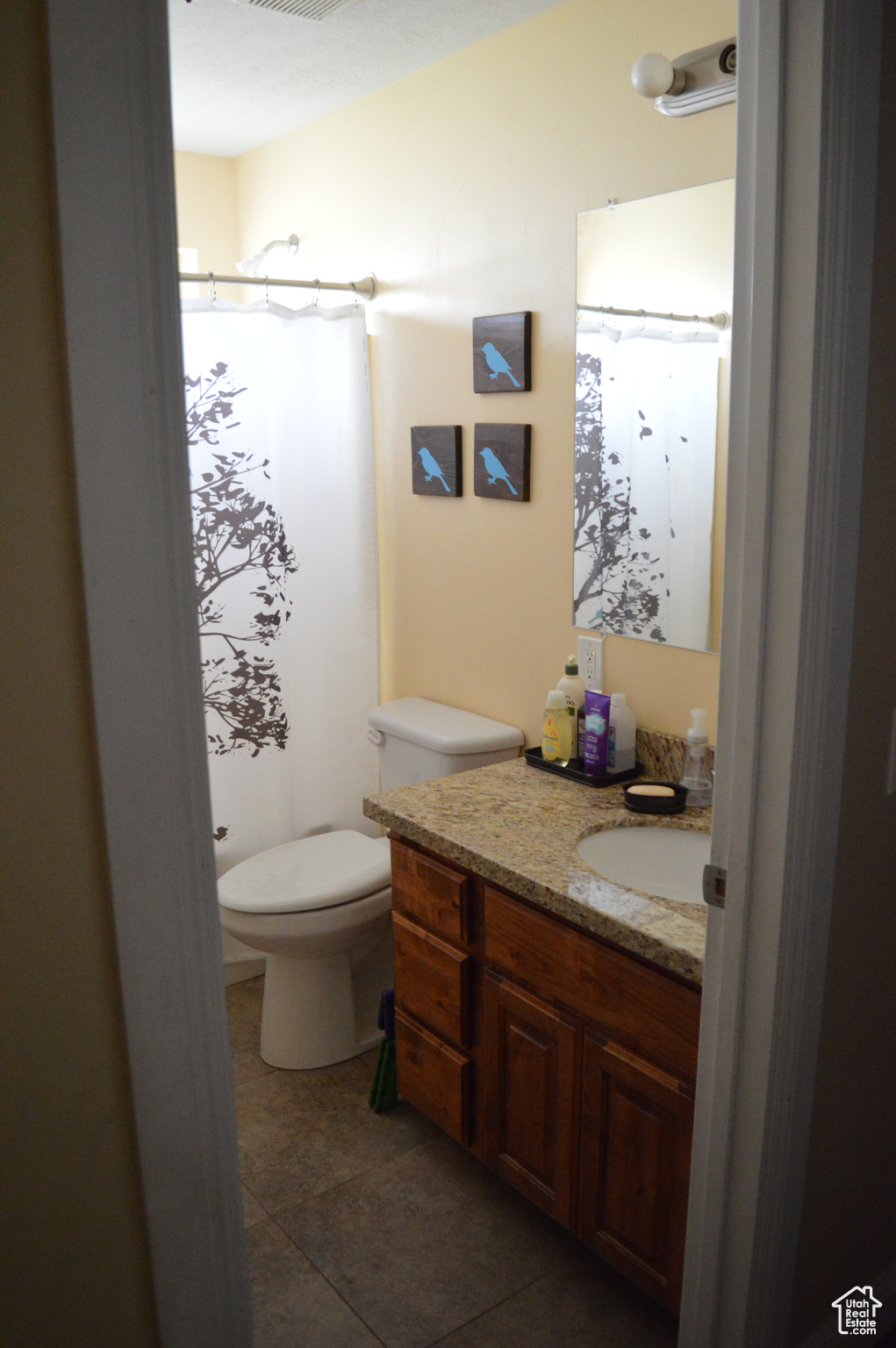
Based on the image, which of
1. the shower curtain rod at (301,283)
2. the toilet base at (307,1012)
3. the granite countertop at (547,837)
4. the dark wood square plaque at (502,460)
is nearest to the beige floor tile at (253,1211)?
the toilet base at (307,1012)

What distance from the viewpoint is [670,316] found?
6.48ft

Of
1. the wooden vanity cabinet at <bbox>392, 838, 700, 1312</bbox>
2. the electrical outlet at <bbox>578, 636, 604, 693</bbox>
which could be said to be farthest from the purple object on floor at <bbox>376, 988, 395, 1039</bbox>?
the electrical outlet at <bbox>578, 636, 604, 693</bbox>

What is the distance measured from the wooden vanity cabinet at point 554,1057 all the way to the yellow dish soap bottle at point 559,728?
416mm

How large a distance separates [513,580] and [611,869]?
882 millimetres

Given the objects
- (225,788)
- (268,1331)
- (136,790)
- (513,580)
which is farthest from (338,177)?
(268,1331)

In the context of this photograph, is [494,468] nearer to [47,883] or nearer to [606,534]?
[606,534]

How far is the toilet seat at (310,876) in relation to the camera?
7.82ft

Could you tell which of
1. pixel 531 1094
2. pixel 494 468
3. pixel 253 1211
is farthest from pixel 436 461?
pixel 253 1211

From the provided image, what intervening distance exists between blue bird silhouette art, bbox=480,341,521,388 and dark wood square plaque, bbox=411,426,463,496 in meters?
0.21

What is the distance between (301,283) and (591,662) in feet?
4.37

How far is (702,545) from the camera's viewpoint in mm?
1994

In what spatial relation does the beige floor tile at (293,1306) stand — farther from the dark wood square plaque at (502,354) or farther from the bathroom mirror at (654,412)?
the dark wood square plaque at (502,354)

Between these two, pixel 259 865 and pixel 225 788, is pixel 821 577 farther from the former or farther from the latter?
pixel 225 788

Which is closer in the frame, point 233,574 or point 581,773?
point 581,773
